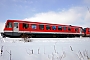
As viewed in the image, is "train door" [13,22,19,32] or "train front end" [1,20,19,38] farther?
"train door" [13,22,19,32]

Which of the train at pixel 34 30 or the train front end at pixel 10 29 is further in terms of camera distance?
the train at pixel 34 30

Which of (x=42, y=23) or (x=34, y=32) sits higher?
(x=42, y=23)

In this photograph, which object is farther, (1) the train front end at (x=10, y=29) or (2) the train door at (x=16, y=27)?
(2) the train door at (x=16, y=27)

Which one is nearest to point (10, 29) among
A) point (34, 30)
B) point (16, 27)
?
point (16, 27)

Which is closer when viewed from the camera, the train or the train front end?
the train front end

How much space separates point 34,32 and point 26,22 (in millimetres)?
1607

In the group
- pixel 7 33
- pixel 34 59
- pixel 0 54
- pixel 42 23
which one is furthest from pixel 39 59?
pixel 42 23

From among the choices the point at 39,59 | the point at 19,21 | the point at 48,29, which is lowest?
the point at 39,59

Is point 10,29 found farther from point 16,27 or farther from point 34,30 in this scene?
point 34,30

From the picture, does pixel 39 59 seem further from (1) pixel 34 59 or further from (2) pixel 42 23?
(2) pixel 42 23

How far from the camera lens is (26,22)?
50.1ft

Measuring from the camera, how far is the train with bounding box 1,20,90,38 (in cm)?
1419

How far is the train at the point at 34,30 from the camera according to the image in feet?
46.5

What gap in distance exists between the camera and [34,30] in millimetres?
15344
